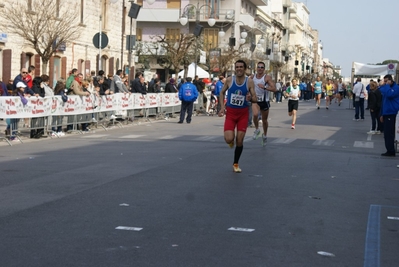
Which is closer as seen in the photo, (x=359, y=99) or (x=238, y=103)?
(x=238, y=103)

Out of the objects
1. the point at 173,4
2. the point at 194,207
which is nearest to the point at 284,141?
the point at 194,207

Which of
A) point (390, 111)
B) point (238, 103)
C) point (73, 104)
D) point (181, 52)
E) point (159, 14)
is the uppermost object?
point (159, 14)

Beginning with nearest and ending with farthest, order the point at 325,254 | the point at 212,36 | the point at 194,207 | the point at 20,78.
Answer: the point at 325,254
the point at 194,207
the point at 20,78
the point at 212,36

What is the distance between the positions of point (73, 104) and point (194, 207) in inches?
570

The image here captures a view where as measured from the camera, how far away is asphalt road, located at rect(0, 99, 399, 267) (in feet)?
23.1

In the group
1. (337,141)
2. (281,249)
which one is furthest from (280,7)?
(281,249)

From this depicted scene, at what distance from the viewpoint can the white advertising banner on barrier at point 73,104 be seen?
1975cm

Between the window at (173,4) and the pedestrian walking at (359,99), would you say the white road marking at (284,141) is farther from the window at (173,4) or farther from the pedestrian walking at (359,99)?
the window at (173,4)

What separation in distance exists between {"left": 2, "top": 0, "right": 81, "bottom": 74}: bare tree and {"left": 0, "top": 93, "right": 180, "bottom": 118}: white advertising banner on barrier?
12.3 feet

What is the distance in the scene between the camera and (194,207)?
9.55m

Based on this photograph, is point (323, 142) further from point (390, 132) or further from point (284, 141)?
point (390, 132)

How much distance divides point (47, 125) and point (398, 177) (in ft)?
35.7

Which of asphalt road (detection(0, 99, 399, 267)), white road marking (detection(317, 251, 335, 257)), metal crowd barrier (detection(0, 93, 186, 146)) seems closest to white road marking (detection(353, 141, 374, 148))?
asphalt road (detection(0, 99, 399, 267))

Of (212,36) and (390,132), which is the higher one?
(212,36)
